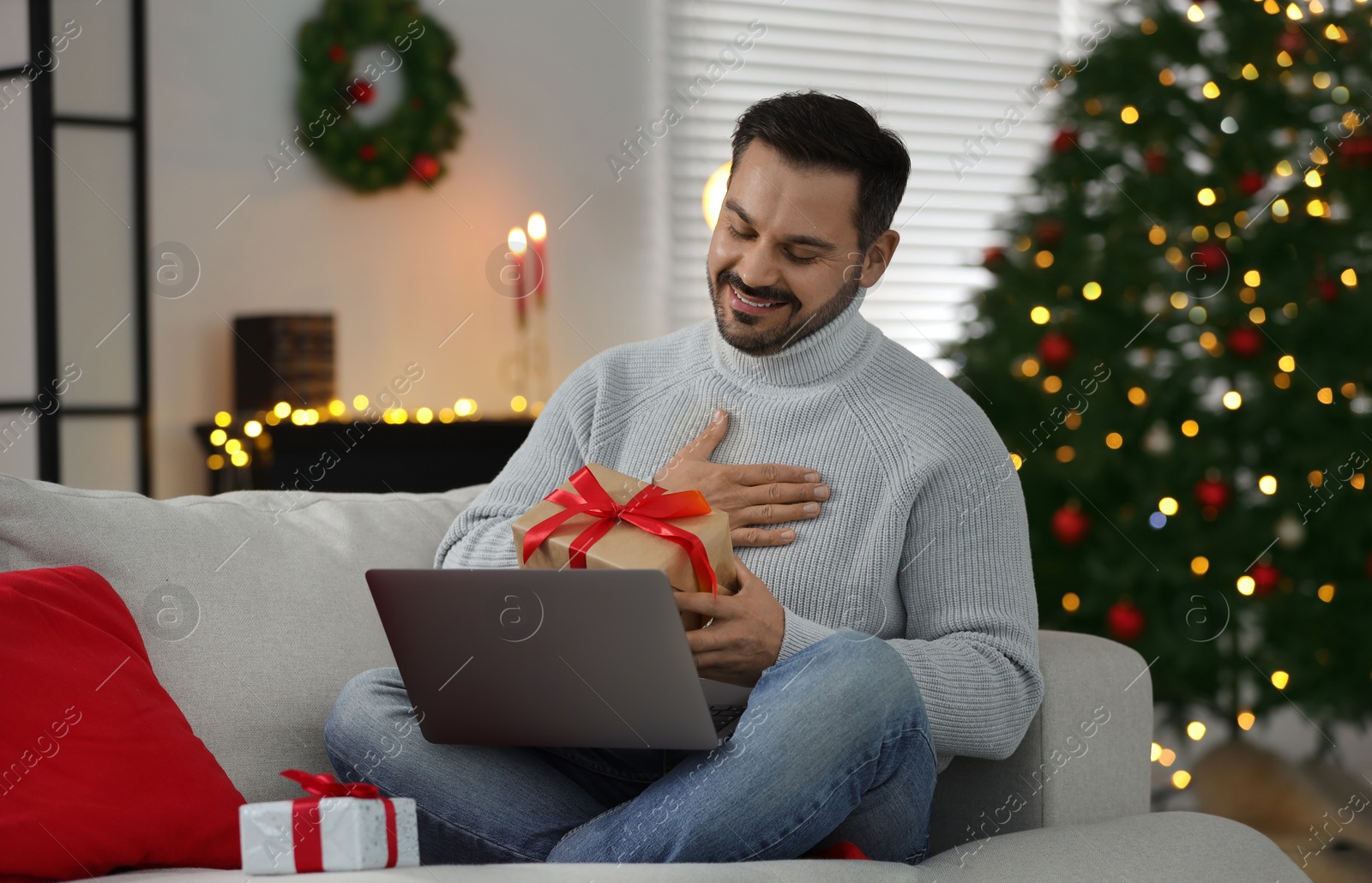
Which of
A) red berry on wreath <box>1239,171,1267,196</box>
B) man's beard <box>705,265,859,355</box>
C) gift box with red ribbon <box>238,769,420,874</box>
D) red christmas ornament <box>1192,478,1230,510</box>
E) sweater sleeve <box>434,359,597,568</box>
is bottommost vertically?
red christmas ornament <box>1192,478,1230,510</box>

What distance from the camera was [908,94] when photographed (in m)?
3.97

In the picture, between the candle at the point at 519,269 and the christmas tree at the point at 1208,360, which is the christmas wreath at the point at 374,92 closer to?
the candle at the point at 519,269

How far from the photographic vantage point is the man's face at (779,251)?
150 cm

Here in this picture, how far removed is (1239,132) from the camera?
266cm

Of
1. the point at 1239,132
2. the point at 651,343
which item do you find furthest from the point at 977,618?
the point at 1239,132

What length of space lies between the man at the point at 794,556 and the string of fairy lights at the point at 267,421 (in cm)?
154

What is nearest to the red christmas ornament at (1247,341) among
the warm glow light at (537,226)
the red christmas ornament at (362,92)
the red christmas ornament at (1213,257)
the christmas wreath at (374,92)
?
the red christmas ornament at (1213,257)

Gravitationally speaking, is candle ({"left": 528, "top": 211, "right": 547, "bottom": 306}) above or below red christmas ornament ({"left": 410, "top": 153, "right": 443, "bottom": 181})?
below

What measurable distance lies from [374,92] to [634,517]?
8.28ft

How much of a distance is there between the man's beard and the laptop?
1.89 feet

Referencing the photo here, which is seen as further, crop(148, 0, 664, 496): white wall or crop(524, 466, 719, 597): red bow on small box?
crop(148, 0, 664, 496): white wall

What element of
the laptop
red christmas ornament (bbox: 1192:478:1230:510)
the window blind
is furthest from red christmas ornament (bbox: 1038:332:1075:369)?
the laptop

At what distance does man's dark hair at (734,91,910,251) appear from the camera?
151cm

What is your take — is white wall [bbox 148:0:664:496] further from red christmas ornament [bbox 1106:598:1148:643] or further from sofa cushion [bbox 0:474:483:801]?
sofa cushion [bbox 0:474:483:801]
